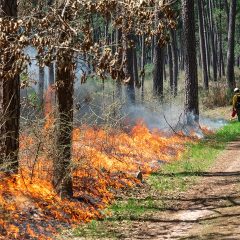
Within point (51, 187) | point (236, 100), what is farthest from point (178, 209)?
point (236, 100)

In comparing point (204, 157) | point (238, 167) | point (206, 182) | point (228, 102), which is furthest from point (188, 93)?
point (228, 102)

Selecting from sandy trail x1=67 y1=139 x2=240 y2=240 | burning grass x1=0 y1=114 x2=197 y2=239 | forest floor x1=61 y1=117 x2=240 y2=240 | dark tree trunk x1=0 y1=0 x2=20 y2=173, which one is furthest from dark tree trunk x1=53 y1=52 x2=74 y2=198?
sandy trail x1=67 y1=139 x2=240 y2=240

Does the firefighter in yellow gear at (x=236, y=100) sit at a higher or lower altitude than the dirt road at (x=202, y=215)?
higher

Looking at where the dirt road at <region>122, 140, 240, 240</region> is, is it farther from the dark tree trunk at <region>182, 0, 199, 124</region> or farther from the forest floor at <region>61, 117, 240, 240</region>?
the dark tree trunk at <region>182, 0, 199, 124</region>

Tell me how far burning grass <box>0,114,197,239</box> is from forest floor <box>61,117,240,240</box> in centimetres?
39

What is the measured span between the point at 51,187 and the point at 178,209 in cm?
250

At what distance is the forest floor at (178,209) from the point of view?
303 inches

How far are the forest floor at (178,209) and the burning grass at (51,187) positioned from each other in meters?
0.39

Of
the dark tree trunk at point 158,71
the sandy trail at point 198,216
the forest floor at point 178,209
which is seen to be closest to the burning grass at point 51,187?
the forest floor at point 178,209

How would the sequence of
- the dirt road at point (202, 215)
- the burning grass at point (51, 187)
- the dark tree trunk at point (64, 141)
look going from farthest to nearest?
the dark tree trunk at point (64, 141), the burning grass at point (51, 187), the dirt road at point (202, 215)

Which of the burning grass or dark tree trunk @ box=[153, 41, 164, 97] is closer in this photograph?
the burning grass

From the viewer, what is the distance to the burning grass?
7.70 metres

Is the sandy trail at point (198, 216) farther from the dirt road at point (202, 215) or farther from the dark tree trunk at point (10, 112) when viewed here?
the dark tree trunk at point (10, 112)

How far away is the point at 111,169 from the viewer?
11594 millimetres
